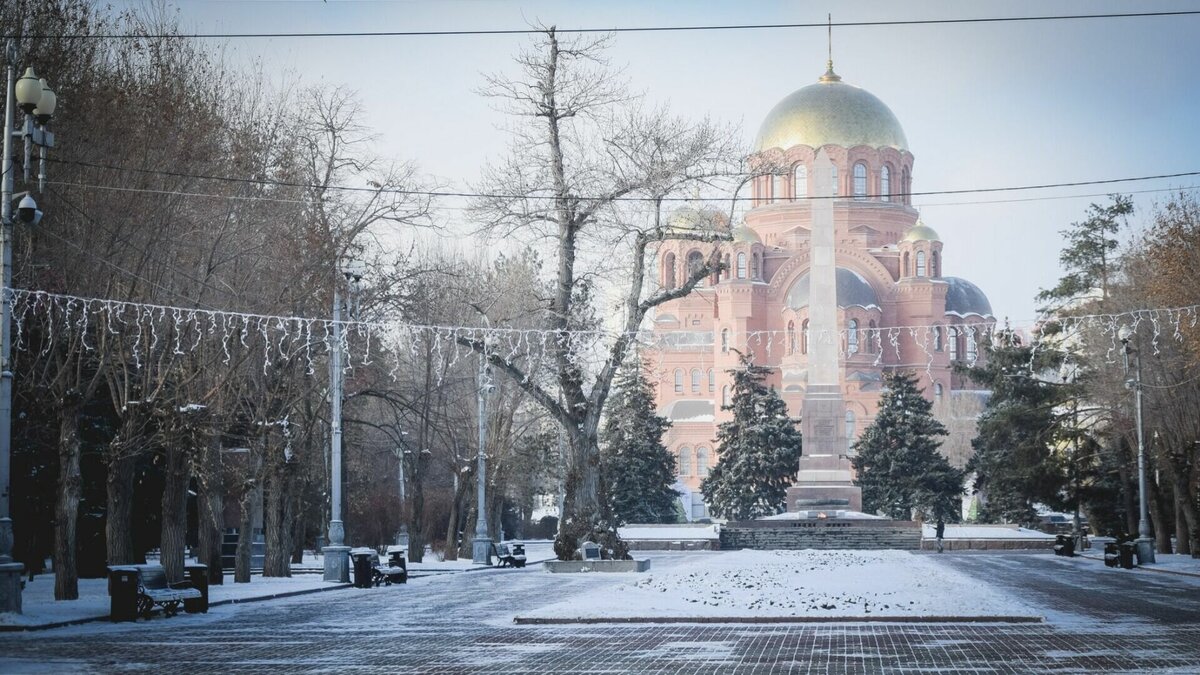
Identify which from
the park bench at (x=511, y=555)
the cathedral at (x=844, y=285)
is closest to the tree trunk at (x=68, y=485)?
the park bench at (x=511, y=555)

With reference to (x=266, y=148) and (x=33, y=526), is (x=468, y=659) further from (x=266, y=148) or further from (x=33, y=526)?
(x=33, y=526)

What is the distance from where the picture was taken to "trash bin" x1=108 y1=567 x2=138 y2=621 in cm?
1978

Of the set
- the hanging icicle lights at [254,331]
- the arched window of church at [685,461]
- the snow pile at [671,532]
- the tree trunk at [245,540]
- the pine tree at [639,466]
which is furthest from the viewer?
the arched window of church at [685,461]

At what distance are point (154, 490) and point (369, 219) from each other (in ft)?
31.0

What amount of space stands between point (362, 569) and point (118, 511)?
5219 millimetres

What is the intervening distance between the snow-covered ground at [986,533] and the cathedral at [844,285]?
3470 centimetres

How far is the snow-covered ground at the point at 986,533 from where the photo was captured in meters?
54.0

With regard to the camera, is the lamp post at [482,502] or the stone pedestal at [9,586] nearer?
the stone pedestal at [9,586]

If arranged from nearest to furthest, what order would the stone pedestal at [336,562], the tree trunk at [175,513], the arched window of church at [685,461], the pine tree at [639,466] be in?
the tree trunk at [175,513]
the stone pedestal at [336,562]
the pine tree at [639,466]
the arched window of church at [685,461]

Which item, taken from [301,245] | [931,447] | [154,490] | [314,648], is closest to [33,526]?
[154,490]

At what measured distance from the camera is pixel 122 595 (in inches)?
781

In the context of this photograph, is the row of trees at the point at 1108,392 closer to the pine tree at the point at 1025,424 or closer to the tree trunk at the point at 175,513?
the pine tree at the point at 1025,424

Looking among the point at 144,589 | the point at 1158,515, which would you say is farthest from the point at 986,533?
the point at 144,589

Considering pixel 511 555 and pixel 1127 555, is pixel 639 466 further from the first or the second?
pixel 1127 555
